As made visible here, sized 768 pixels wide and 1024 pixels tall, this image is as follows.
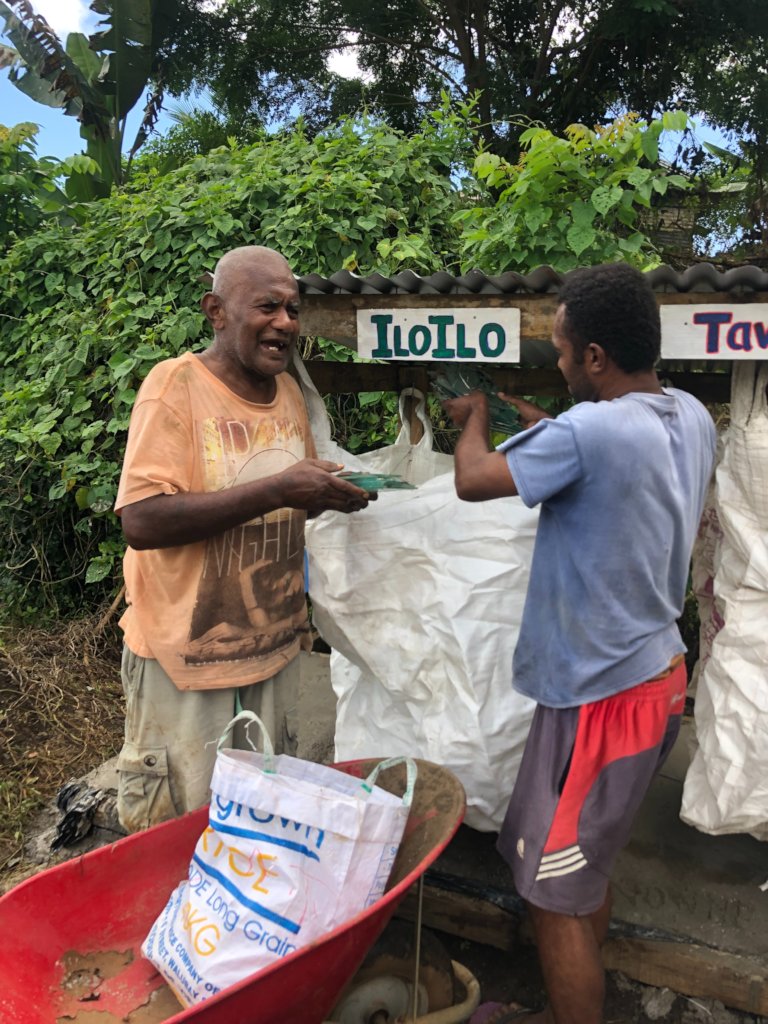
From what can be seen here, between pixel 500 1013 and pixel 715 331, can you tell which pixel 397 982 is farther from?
pixel 715 331

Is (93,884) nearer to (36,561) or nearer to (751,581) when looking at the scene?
(751,581)

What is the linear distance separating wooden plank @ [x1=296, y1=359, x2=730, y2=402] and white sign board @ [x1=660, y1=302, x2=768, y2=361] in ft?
1.68

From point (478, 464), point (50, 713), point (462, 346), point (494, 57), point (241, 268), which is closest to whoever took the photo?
point (478, 464)

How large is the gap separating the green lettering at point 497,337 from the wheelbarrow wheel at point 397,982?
1636mm

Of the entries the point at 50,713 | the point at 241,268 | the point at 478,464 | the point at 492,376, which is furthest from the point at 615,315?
the point at 50,713

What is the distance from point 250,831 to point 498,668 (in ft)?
3.05

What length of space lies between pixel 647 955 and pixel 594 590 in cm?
132

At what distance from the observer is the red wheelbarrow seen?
5.14 feet

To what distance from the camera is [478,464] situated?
1.79 m

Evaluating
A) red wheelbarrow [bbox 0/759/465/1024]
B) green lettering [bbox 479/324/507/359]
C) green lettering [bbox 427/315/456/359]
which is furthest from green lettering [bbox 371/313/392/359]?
red wheelbarrow [bbox 0/759/465/1024]

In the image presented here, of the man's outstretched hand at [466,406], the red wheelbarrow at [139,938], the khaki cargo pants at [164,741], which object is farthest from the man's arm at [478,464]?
the khaki cargo pants at [164,741]

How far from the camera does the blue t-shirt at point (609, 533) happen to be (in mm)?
1639

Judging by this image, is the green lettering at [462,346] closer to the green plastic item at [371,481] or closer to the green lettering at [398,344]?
the green lettering at [398,344]

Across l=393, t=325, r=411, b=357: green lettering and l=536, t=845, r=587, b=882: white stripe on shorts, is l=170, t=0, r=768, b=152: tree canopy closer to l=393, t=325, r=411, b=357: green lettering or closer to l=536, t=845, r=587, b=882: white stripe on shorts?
l=393, t=325, r=411, b=357: green lettering
